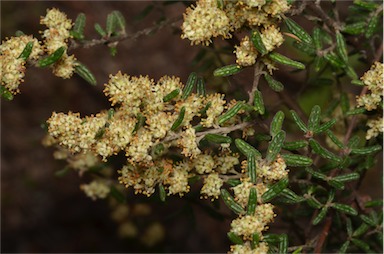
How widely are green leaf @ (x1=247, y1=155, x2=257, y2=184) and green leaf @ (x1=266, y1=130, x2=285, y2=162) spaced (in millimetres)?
72

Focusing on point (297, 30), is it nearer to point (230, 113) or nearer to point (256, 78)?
point (256, 78)

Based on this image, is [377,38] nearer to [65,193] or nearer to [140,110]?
[140,110]

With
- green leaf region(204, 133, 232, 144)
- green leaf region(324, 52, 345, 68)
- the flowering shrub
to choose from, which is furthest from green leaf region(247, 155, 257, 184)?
green leaf region(324, 52, 345, 68)

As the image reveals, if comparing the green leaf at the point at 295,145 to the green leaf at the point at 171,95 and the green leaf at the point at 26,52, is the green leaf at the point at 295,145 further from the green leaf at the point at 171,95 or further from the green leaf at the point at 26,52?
the green leaf at the point at 26,52

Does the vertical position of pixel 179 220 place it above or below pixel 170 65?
below

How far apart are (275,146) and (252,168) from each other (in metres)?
0.13

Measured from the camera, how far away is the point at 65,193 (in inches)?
209

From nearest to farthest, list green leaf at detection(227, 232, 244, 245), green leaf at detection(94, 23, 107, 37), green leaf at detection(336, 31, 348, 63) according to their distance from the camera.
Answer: green leaf at detection(227, 232, 244, 245)
green leaf at detection(336, 31, 348, 63)
green leaf at detection(94, 23, 107, 37)

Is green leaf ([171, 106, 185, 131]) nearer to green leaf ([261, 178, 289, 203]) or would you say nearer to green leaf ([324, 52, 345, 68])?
green leaf ([261, 178, 289, 203])

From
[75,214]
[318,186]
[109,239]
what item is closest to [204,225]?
[109,239]

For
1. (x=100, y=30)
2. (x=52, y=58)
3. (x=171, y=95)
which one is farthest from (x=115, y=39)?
(x=171, y=95)

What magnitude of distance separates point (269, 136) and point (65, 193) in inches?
138

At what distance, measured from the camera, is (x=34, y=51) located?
7.22ft

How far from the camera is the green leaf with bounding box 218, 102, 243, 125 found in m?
2.05
